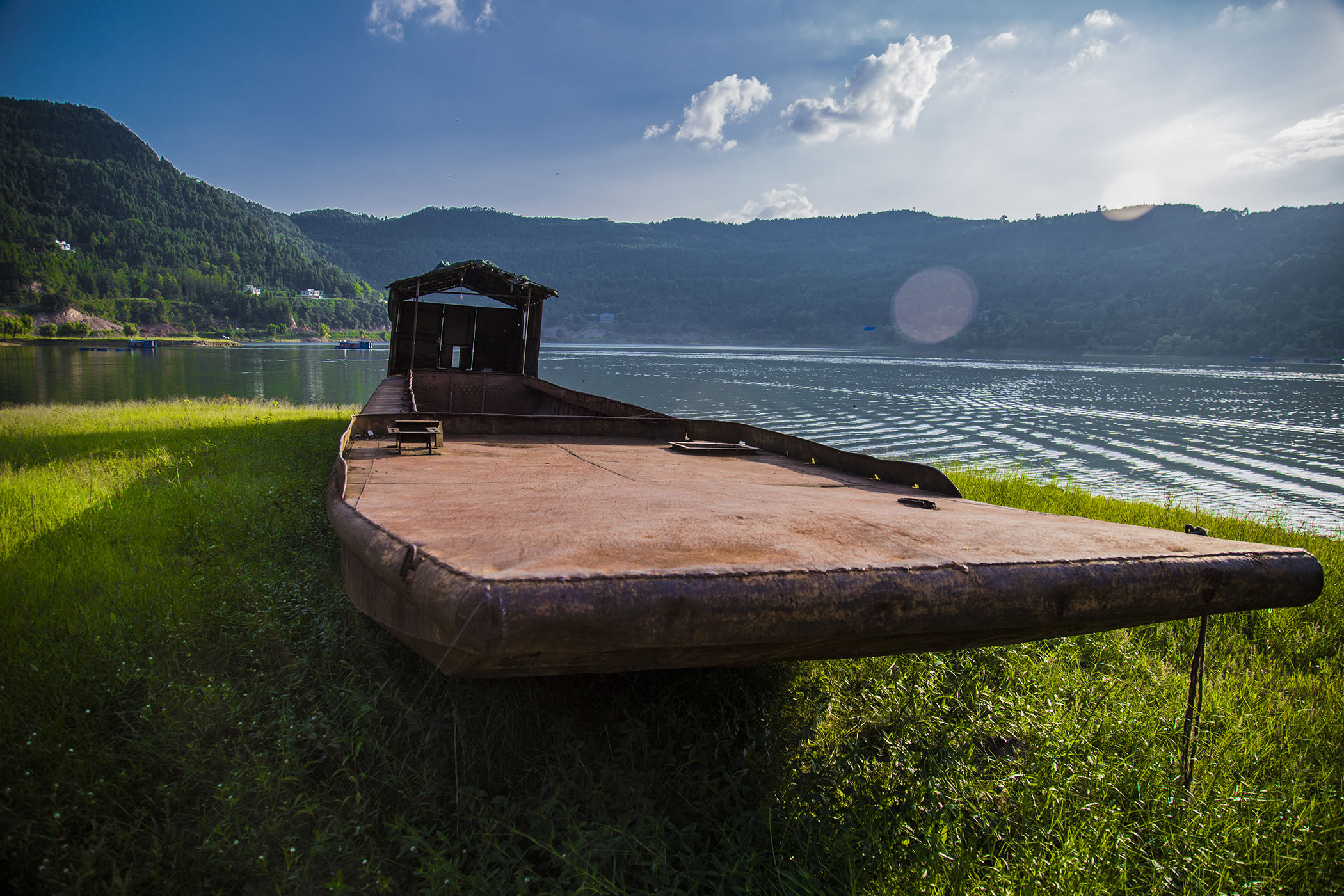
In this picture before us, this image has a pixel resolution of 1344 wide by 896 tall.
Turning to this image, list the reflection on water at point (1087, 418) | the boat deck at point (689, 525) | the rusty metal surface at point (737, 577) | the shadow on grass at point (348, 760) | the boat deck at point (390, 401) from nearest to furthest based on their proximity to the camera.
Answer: the rusty metal surface at point (737, 577)
the boat deck at point (689, 525)
the shadow on grass at point (348, 760)
the boat deck at point (390, 401)
the reflection on water at point (1087, 418)

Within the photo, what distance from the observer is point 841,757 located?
2.80 m

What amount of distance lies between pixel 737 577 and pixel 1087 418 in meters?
29.3

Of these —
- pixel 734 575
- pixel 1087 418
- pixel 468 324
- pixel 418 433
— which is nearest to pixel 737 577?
pixel 734 575

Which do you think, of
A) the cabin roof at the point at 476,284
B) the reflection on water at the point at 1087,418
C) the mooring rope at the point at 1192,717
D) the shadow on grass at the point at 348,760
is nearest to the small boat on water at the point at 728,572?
the mooring rope at the point at 1192,717

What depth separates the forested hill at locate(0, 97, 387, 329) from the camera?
108438mm

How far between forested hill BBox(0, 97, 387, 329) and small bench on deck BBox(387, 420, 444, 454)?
419 ft

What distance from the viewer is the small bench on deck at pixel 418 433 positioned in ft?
15.5

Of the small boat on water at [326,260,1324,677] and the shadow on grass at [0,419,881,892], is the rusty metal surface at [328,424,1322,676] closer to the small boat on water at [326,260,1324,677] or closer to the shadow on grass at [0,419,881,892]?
the small boat on water at [326,260,1324,677]

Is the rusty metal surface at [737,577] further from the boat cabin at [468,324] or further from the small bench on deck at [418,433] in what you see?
the boat cabin at [468,324]

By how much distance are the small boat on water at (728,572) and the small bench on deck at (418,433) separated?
82 centimetres

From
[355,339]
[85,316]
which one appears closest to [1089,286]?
[355,339]

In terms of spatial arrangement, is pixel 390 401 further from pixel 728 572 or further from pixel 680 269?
pixel 680 269

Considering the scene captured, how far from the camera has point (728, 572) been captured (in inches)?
65.1

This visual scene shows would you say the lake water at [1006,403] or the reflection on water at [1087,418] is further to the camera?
the lake water at [1006,403]
